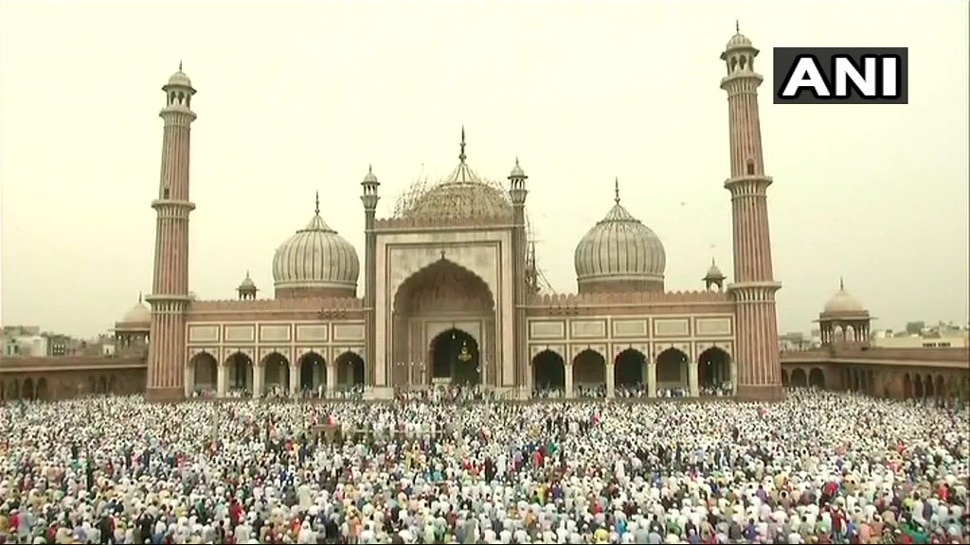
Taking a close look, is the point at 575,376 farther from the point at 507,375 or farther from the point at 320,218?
the point at 320,218

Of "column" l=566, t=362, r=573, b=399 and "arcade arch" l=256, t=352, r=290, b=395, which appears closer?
"column" l=566, t=362, r=573, b=399

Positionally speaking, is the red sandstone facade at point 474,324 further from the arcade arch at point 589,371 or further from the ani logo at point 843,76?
the ani logo at point 843,76

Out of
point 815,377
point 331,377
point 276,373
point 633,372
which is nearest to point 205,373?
point 276,373

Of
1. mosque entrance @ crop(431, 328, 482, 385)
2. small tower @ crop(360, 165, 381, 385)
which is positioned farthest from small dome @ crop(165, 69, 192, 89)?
mosque entrance @ crop(431, 328, 482, 385)

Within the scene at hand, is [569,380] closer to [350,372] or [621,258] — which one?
[621,258]

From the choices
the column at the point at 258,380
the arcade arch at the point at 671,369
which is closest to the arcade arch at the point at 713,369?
the arcade arch at the point at 671,369

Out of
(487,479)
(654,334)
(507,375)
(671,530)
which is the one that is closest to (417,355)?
(507,375)

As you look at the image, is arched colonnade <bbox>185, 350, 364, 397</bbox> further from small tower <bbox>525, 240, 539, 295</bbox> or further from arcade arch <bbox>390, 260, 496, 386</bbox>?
small tower <bbox>525, 240, 539, 295</bbox>
